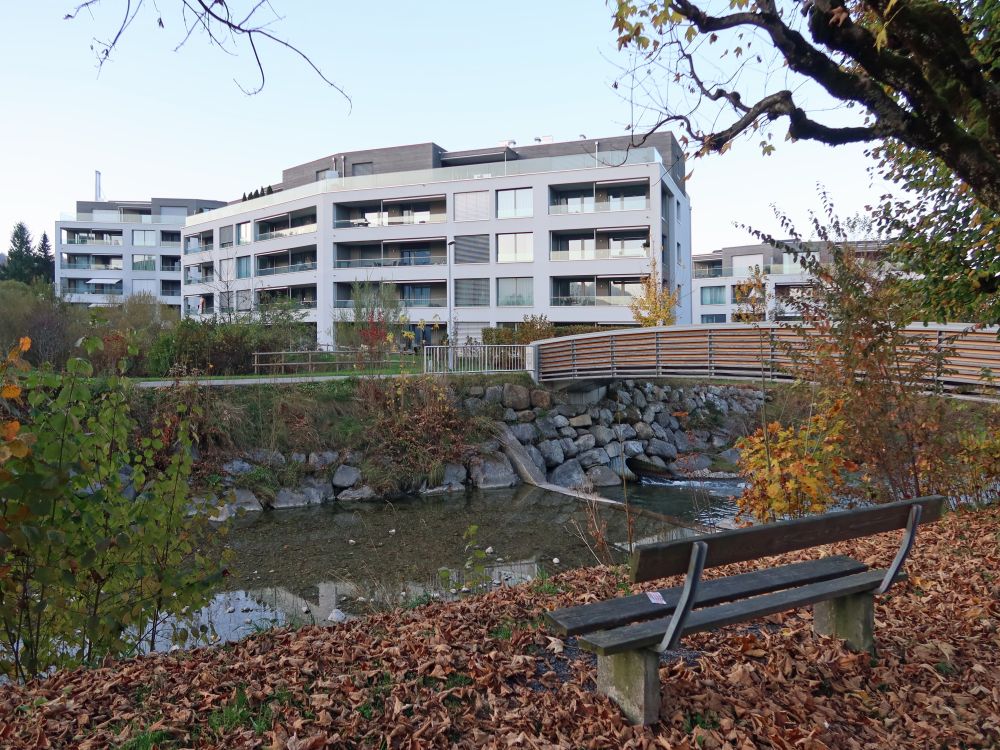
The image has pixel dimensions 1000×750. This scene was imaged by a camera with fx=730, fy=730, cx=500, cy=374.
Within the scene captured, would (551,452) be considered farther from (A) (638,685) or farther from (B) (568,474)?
(A) (638,685)

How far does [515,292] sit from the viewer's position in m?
40.4

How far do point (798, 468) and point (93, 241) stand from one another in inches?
2972

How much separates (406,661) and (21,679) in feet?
8.93

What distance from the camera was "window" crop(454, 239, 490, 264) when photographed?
1623 inches

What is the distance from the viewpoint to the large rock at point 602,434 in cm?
2173

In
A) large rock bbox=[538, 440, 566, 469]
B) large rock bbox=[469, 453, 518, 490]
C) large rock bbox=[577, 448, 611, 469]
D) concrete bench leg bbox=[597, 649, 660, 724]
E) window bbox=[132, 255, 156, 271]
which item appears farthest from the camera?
window bbox=[132, 255, 156, 271]

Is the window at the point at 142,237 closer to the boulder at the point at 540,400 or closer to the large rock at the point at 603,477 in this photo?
the boulder at the point at 540,400

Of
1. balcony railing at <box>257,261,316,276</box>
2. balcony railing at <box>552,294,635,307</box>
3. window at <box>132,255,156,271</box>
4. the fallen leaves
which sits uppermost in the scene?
window at <box>132,255,156,271</box>

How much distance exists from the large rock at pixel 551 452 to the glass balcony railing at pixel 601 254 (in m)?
19.0

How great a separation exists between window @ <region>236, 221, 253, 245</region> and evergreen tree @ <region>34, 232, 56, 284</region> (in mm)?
27667

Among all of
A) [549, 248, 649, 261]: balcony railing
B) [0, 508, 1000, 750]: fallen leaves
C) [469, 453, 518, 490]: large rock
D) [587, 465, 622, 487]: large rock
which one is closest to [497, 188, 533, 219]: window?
[549, 248, 649, 261]: balcony railing

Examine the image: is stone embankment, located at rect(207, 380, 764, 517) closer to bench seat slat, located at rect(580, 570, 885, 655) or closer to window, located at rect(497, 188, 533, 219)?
bench seat slat, located at rect(580, 570, 885, 655)

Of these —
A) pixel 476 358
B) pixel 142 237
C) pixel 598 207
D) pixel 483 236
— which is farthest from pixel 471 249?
pixel 142 237

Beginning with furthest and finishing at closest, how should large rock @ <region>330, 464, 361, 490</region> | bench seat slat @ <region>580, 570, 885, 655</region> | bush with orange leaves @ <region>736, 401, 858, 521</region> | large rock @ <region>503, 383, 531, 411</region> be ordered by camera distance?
large rock @ <region>503, 383, 531, 411</region>, large rock @ <region>330, 464, 361, 490</region>, bush with orange leaves @ <region>736, 401, 858, 521</region>, bench seat slat @ <region>580, 570, 885, 655</region>
